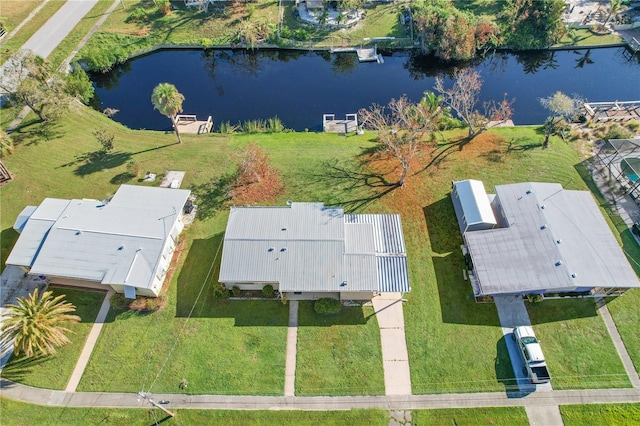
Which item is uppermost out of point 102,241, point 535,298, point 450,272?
point 102,241

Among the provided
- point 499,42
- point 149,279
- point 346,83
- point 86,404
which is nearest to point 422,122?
point 346,83

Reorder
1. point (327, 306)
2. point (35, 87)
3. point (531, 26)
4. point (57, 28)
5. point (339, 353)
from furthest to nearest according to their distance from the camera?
point (57, 28) < point (531, 26) < point (35, 87) < point (327, 306) < point (339, 353)

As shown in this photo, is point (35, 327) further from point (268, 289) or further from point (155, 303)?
point (268, 289)

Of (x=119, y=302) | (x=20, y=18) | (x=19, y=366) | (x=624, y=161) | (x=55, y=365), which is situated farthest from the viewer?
(x=20, y=18)

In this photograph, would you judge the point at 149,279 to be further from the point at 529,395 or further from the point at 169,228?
the point at 529,395

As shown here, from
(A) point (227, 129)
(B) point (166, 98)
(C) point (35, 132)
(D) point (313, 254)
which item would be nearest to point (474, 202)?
(D) point (313, 254)

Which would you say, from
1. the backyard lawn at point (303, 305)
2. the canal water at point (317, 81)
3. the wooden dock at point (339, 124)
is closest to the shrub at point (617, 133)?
the backyard lawn at point (303, 305)

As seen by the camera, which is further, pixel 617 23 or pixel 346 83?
pixel 617 23
